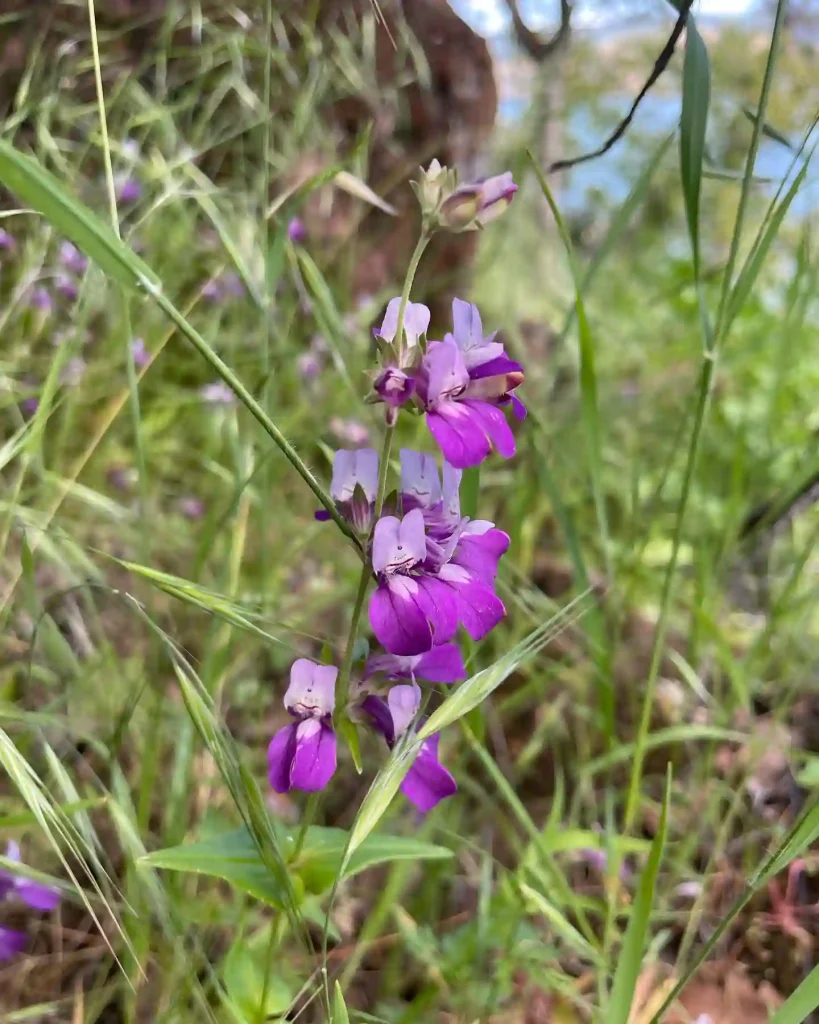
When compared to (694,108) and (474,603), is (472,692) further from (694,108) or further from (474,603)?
(694,108)

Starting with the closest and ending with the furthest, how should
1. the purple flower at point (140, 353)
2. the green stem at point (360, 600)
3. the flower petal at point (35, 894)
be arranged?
the green stem at point (360, 600) → the flower petal at point (35, 894) → the purple flower at point (140, 353)

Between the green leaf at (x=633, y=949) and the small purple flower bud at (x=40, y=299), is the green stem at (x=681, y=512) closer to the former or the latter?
the green leaf at (x=633, y=949)

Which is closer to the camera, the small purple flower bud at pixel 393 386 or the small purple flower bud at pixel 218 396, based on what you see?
the small purple flower bud at pixel 393 386

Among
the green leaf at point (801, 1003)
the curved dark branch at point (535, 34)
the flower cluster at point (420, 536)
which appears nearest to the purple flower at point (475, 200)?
the flower cluster at point (420, 536)

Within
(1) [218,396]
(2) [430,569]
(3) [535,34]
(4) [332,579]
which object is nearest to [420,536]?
(2) [430,569]

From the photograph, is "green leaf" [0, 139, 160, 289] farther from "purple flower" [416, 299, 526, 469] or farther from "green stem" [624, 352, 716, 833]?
"green stem" [624, 352, 716, 833]

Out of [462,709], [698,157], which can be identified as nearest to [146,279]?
[462,709]

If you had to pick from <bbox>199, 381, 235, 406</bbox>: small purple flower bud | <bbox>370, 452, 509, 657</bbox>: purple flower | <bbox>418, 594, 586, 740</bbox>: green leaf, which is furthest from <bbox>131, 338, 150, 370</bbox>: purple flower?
<bbox>418, 594, 586, 740</bbox>: green leaf
